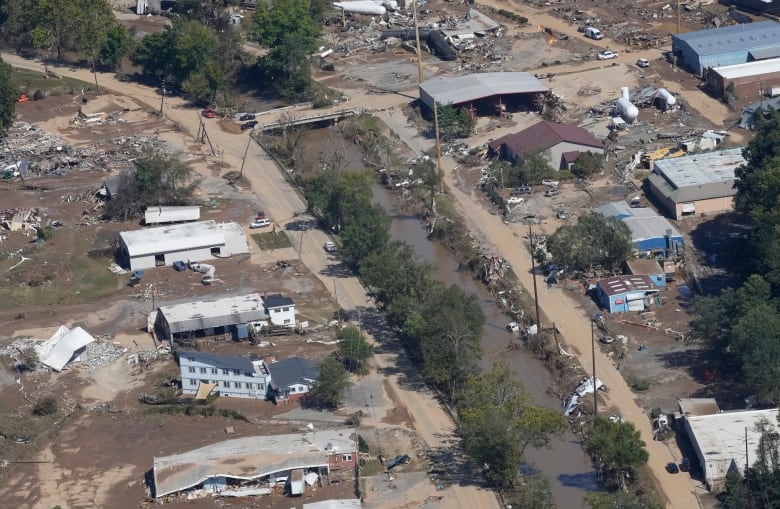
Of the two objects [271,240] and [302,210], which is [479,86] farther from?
[271,240]

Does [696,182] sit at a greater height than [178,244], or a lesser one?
greater

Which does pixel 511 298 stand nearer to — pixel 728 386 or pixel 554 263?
pixel 554 263

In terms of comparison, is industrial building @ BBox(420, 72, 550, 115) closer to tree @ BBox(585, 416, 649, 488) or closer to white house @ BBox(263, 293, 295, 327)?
white house @ BBox(263, 293, 295, 327)

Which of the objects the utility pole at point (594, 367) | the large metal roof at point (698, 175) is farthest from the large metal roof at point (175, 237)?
the large metal roof at point (698, 175)

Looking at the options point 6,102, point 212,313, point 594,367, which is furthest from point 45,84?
point 594,367

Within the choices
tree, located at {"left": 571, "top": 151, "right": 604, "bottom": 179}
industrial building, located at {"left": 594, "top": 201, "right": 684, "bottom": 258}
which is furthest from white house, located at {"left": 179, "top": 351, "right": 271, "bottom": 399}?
tree, located at {"left": 571, "top": 151, "right": 604, "bottom": 179}

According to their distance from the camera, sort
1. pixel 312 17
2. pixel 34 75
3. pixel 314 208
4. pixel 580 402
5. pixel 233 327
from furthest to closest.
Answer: pixel 312 17 < pixel 34 75 < pixel 314 208 < pixel 233 327 < pixel 580 402

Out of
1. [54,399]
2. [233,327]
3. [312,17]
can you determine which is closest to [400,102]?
[312,17]
